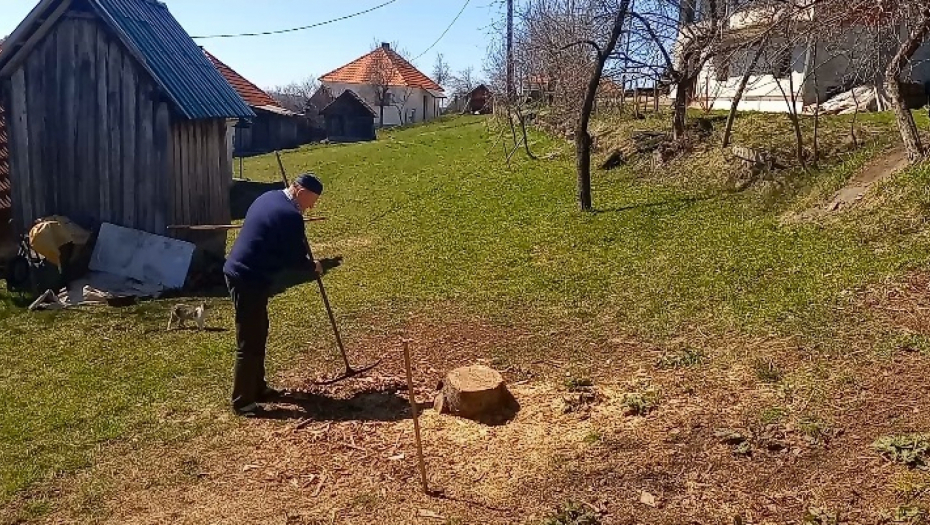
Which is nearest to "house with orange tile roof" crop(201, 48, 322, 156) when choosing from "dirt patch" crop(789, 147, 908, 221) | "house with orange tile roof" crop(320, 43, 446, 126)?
"house with orange tile roof" crop(320, 43, 446, 126)

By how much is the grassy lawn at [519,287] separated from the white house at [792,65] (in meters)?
1.20

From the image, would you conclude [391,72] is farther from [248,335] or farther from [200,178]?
[248,335]

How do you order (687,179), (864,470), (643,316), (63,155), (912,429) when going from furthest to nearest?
(687,179), (63,155), (643,316), (912,429), (864,470)

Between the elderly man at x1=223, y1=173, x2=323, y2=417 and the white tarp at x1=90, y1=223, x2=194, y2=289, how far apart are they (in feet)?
18.0

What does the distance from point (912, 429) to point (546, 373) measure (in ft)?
8.92

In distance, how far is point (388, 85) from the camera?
53688mm

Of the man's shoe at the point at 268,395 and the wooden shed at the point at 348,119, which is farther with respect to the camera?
the wooden shed at the point at 348,119

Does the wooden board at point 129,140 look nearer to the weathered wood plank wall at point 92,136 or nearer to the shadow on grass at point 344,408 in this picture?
the weathered wood plank wall at point 92,136

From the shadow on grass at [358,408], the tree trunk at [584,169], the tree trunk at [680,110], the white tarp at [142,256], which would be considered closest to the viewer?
the shadow on grass at [358,408]

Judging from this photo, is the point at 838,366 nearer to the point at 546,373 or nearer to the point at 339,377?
the point at 546,373

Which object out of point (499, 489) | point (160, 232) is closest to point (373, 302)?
point (160, 232)

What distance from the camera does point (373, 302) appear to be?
31.9ft

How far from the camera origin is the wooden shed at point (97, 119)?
11703mm

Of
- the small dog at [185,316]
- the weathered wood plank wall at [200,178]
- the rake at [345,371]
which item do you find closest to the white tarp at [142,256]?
the weathered wood plank wall at [200,178]
